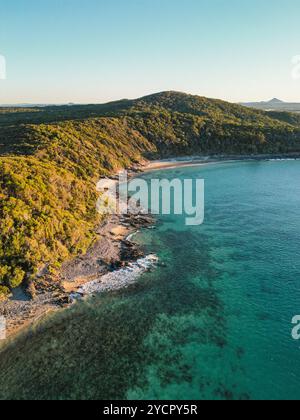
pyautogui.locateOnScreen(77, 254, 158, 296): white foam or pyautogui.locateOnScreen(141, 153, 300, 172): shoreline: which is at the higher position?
pyautogui.locateOnScreen(141, 153, 300, 172): shoreline

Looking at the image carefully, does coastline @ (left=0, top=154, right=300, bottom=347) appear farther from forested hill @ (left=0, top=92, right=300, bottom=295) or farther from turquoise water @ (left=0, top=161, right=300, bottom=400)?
forested hill @ (left=0, top=92, right=300, bottom=295)

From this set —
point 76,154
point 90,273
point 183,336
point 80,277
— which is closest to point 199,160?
point 76,154

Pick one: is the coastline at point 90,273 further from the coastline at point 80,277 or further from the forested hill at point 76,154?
the forested hill at point 76,154

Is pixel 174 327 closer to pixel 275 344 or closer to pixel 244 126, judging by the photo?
pixel 275 344

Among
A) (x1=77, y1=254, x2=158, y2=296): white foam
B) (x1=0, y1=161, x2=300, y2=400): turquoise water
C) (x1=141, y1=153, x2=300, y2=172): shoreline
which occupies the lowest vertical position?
(x1=0, y1=161, x2=300, y2=400): turquoise water

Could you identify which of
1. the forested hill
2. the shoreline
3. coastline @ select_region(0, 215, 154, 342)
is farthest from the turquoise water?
the shoreline

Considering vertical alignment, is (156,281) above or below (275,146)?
below
